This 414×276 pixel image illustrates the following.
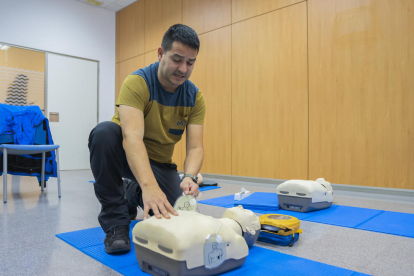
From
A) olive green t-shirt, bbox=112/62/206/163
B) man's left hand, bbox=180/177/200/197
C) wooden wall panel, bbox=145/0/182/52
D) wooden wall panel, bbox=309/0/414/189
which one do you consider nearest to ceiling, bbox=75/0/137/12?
wooden wall panel, bbox=145/0/182/52

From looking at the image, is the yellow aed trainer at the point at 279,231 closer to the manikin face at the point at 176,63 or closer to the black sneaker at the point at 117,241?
the black sneaker at the point at 117,241

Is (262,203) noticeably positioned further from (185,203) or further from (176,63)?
(176,63)

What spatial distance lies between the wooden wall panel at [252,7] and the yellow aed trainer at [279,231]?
9.15 ft

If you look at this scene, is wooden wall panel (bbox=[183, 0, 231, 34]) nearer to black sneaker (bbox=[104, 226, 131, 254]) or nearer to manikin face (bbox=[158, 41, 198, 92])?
manikin face (bbox=[158, 41, 198, 92])

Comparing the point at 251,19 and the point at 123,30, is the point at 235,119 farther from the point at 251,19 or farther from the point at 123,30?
the point at 123,30

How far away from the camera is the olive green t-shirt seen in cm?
129

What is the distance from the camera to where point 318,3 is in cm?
318

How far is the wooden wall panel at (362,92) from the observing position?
8.67 ft

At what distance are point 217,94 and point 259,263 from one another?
10.6 ft

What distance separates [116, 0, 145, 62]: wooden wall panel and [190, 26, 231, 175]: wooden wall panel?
164 centimetres

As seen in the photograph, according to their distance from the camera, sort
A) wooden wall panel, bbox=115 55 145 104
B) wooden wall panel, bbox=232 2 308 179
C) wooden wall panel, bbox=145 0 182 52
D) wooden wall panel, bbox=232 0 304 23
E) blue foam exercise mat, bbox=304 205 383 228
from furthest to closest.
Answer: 1. wooden wall panel, bbox=115 55 145 104
2. wooden wall panel, bbox=145 0 182 52
3. wooden wall panel, bbox=232 0 304 23
4. wooden wall panel, bbox=232 2 308 179
5. blue foam exercise mat, bbox=304 205 383 228

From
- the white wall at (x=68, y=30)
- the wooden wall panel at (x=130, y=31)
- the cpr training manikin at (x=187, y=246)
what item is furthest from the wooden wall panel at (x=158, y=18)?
the cpr training manikin at (x=187, y=246)

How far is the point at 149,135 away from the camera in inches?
55.5

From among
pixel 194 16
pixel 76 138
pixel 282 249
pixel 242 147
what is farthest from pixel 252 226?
pixel 76 138
